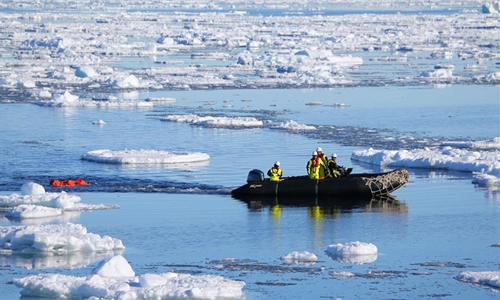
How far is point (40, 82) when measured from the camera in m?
40.3

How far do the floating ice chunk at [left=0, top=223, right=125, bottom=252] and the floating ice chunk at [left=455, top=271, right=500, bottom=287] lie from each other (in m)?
4.69

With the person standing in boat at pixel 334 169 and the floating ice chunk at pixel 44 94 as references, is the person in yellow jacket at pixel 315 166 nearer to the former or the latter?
the person standing in boat at pixel 334 169

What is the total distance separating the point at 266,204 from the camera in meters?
19.7

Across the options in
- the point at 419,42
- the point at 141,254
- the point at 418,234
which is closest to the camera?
the point at 141,254

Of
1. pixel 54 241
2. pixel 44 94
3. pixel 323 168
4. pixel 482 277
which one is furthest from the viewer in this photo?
pixel 44 94

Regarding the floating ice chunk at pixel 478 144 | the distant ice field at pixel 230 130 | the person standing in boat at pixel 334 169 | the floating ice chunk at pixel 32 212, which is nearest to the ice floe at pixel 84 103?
the distant ice field at pixel 230 130

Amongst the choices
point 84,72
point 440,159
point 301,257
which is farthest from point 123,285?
point 84,72

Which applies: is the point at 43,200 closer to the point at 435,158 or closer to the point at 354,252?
the point at 354,252

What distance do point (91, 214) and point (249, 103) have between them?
1728 centimetres

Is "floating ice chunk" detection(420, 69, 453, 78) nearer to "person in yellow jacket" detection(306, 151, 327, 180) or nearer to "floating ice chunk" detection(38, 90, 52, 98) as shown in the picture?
"floating ice chunk" detection(38, 90, 52, 98)

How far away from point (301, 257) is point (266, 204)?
4.94 meters

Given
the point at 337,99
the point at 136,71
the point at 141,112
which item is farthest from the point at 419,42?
the point at 141,112

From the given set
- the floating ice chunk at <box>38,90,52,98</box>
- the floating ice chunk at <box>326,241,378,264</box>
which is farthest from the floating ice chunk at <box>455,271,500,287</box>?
the floating ice chunk at <box>38,90,52,98</box>

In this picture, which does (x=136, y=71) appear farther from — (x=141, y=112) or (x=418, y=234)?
(x=418, y=234)
